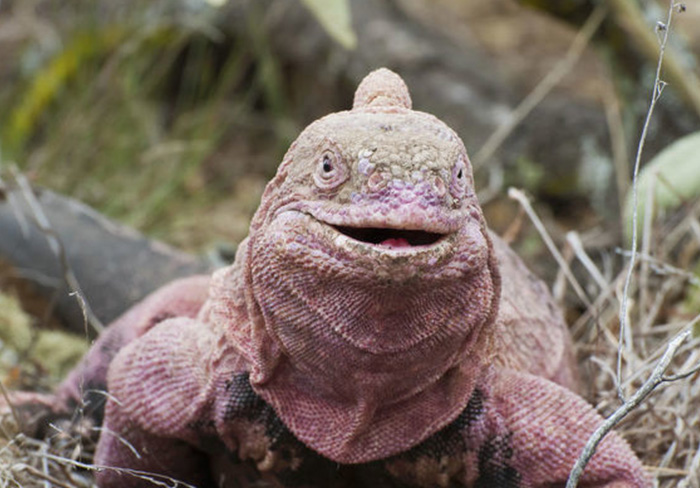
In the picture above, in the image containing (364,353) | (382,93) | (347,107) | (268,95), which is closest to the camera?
(364,353)

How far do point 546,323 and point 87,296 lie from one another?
1.79 m

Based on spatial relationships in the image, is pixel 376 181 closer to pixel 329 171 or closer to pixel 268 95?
pixel 329 171

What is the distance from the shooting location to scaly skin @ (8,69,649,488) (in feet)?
7.61

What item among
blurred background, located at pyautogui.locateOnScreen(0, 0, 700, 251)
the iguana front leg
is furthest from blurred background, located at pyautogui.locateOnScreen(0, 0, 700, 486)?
the iguana front leg

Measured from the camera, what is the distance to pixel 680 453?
327 centimetres

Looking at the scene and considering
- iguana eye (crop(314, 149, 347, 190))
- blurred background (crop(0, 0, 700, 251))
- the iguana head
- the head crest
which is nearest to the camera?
the iguana head

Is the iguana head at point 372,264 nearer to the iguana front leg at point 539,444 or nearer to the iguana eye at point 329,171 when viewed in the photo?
the iguana eye at point 329,171

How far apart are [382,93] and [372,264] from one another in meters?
0.68

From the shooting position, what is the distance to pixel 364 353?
7.95ft

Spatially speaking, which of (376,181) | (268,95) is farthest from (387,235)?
(268,95)

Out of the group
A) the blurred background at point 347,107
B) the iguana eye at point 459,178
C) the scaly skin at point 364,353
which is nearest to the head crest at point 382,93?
the scaly skin at point 364,353

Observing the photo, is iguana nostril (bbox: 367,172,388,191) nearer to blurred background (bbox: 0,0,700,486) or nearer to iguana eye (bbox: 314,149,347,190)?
iguana eye (bbox: 314,149,347,190)

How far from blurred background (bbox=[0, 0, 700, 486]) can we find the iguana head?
3.67 ft

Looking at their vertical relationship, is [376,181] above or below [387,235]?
above
